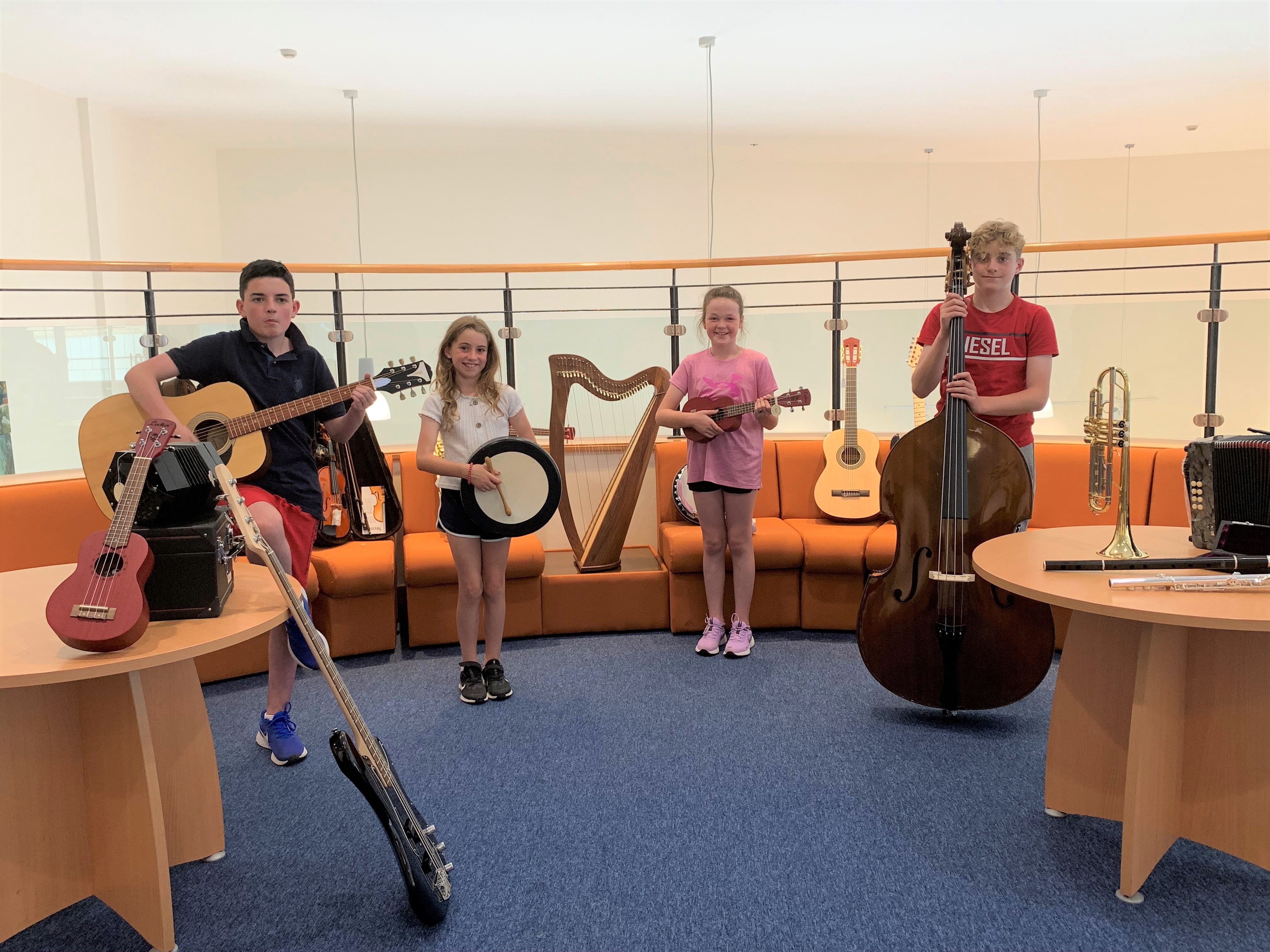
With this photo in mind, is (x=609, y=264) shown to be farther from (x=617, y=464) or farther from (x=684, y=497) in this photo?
(x=684, y=497)

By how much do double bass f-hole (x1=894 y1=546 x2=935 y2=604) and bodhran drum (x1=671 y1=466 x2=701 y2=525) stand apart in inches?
59.7

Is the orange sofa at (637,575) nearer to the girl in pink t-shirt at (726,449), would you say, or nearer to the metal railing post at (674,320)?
the girl in pink t-shirt at (726,449)

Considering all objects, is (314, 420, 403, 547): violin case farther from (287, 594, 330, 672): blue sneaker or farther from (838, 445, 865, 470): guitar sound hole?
(838, 445, 865, 470): guitar sound hole

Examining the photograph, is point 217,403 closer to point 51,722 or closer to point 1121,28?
point 51,722

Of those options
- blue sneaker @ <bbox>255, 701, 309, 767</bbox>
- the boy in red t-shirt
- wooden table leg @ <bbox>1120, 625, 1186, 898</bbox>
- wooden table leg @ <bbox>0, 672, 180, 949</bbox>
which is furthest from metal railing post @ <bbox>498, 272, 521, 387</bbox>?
wooden table leg @ <bbox>1120, 625, 1186, 898</bbox>

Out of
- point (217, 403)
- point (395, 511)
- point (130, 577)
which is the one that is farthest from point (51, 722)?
point (395, 511)

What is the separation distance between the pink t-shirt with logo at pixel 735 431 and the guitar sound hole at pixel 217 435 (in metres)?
1.72

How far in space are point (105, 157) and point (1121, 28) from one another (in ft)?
24.7

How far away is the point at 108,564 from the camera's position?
1.62 meters

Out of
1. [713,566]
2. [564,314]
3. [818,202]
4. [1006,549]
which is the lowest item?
[713,566]

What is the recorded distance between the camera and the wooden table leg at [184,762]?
2004 mm

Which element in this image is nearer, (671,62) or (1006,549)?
(1006,549)

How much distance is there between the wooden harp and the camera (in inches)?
150

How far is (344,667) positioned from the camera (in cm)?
355
